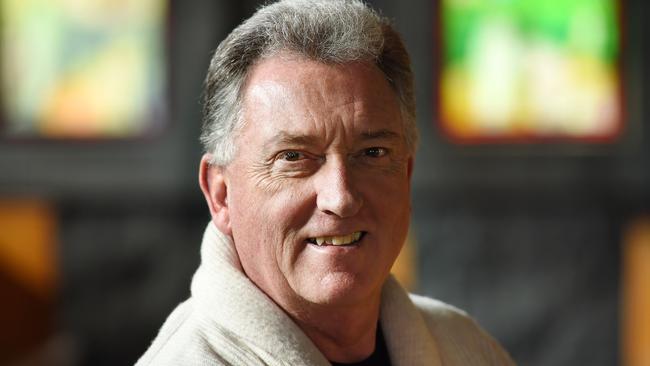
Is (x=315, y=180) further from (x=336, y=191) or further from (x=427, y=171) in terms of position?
(x=427, y=171)

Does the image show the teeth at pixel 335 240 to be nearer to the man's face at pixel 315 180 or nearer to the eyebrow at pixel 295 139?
the man's face at pixel 315 180

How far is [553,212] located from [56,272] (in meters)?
2.19

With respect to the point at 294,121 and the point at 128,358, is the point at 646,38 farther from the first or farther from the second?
the point at 294,121

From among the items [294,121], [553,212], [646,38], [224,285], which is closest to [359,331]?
[224,285]

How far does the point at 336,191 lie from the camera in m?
1.24

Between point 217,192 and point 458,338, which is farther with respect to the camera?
point 458,338

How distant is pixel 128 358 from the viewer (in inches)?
169

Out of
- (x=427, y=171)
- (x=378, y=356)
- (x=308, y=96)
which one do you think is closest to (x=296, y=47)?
(x=308, y=96)

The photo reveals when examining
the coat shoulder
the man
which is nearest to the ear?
the man

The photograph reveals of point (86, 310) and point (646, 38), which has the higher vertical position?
point (646, 38)

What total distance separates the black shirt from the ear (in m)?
0.27

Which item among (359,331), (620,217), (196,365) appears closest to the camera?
(196,365)

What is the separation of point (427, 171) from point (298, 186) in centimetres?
304

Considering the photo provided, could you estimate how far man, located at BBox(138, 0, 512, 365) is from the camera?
1246 mm
